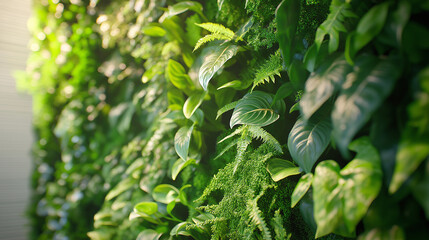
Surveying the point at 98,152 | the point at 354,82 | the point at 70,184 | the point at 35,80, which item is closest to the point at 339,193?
the point at 354,82

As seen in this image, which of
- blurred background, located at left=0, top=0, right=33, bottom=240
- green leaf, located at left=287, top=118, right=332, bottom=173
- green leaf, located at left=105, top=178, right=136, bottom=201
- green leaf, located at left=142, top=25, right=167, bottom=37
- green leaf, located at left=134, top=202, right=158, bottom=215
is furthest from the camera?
blurred background, located at left=0, top=0, right=33, bottom=240

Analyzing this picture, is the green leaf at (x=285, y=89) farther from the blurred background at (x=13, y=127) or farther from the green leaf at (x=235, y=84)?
the blurred background at (x=13, y=127)

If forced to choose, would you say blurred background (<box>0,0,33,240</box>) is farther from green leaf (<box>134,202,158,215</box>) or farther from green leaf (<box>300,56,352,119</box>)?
green leaf (<box>300,56,352,119</box>)

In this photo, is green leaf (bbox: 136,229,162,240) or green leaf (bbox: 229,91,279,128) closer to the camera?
green leaf (bbox: 229,91,279,128)

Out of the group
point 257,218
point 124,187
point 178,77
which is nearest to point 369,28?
point 257,218

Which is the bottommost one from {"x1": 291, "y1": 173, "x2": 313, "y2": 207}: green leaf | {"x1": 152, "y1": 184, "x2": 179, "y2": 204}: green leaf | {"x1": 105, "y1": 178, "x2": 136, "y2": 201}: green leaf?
{"x1": 105, "y1": 178, "x2": 136, "y2": 201}: green leaf

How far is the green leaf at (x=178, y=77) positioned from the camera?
1.16 metres

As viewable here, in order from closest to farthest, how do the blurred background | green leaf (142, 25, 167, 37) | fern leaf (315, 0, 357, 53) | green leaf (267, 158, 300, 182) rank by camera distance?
fern leaf (315, 0, 357, 53) → green leaf (267, 158, 300, 182) → green leaf (142, 25, 167, 37) → the blurred background

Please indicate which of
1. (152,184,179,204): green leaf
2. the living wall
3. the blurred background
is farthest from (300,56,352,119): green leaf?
the blurred background

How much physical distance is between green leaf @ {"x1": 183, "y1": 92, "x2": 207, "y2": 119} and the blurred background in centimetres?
175

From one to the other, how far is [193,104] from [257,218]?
536 mm

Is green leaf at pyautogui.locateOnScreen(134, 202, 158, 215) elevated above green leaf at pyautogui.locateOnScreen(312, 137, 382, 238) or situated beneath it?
situated beneath

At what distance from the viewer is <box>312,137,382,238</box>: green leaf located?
1.69 ft

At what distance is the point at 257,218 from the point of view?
0.76 meters
